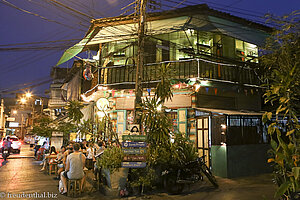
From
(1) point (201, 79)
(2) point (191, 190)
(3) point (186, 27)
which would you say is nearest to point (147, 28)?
(3) point (186, 27)

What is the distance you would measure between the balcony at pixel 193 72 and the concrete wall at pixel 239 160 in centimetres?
433

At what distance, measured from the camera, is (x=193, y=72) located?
1330 cm

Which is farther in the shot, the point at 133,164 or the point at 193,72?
the point at 193,72

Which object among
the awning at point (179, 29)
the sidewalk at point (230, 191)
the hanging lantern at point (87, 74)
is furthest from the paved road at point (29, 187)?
the hanging lantern at point (87, 74)

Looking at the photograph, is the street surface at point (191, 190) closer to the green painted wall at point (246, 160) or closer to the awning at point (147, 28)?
the green painted wall at point (246, 160)

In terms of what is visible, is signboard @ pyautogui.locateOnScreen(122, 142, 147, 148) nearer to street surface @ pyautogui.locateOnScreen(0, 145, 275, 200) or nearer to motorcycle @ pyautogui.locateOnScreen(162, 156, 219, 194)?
motorcycle @ pyautogui.locateOnScreen(162, 156, 219, 194)

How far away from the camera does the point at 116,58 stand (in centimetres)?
1577

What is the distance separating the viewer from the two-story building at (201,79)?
37.6ft

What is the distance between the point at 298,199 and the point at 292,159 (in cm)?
139

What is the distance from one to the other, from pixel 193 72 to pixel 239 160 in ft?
17.9

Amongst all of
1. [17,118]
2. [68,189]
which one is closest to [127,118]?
[68,189]

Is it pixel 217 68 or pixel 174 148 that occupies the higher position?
pixel 217 68

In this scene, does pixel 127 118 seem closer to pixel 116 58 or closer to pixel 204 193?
pixel 116 58

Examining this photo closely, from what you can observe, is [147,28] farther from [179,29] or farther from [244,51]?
[244,51]
